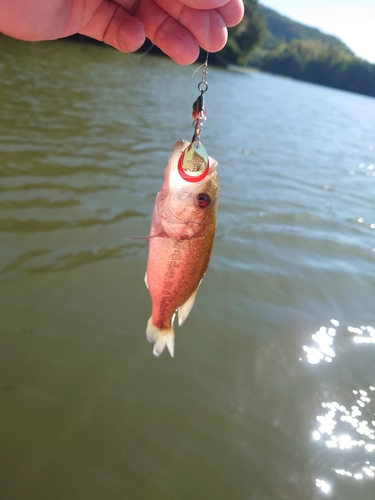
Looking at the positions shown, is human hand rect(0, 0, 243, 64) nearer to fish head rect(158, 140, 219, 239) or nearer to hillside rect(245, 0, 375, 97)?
fish head rect(158, 140, 219, 239)

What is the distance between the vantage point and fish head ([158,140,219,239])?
1987mm

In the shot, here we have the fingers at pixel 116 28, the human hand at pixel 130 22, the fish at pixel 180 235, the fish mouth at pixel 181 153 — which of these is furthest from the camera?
the fingers at pixel 116 28

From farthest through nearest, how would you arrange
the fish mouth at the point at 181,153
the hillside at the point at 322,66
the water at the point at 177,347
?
the hillside at the point at 322,66 < the water at the point at 177,347 < the fish mouth at the point at 181,153

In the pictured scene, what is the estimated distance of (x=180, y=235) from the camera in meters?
2.11

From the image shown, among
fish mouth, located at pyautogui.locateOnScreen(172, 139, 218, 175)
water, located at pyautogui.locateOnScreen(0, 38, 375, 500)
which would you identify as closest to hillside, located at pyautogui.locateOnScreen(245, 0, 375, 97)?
water, located at pyautogui.locateOnScreen(0, 38, 375, 500)

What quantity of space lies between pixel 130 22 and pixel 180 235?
1563 millimetres

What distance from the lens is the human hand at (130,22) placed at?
232 centimetres

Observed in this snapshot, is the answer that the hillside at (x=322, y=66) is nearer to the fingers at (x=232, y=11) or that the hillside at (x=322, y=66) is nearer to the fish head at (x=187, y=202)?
the fingers at (x=232, y=11)

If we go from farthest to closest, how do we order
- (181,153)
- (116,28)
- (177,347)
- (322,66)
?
(322,66)
(177,347)
(116,28)
(181,153)

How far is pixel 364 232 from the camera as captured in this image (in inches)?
255

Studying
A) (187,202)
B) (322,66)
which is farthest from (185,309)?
(322,66)

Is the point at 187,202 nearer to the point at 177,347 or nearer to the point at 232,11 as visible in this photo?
the point at 232,11

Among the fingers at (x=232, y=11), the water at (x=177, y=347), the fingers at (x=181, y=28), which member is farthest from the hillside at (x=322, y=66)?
the fingers at (x=232, y=11)

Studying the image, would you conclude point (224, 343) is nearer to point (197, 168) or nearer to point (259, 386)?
point (259, 386)
